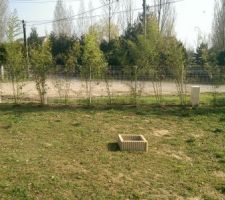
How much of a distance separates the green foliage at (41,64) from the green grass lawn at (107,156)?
44.1 inches

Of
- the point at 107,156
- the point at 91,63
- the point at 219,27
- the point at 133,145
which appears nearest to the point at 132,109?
the point at 91,63

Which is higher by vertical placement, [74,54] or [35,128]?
[74,54]

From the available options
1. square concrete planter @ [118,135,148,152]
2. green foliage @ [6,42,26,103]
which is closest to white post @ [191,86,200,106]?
square concrete planter @ [118,135,148,152]

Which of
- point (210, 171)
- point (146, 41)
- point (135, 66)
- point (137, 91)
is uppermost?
point (146, 41)

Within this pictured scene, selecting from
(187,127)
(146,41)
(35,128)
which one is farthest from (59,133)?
(146,41)

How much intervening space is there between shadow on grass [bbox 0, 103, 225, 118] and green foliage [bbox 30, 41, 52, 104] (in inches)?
28.3

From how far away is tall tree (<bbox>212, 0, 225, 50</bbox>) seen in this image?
38500 millimetres

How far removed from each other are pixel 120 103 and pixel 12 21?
4445 millimetres

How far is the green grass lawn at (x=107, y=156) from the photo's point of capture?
5.04m

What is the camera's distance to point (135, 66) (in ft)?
40.5

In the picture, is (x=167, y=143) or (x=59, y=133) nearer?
(x=167, y=143)

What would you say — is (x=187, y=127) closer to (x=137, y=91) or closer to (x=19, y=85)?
(x=137, y=91)

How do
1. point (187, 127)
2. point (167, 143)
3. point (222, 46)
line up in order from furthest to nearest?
point (222, 46) < point (187, 127) < point (167, 143)

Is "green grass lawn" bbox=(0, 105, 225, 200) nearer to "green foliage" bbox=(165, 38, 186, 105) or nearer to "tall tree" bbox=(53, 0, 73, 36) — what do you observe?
"green foliage" bbox=(165, 38, 186, 105)
